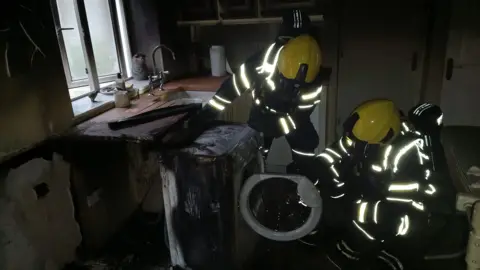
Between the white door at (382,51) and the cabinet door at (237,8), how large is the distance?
784 mm

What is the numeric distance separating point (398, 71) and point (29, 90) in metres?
2.76

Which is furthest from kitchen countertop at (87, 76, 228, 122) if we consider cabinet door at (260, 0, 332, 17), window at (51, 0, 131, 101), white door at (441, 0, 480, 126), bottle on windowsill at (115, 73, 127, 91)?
white door at (441, 0, 480, 126)

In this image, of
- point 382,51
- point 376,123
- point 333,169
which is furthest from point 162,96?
point 382,51

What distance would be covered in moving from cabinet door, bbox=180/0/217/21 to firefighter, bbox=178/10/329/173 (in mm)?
989

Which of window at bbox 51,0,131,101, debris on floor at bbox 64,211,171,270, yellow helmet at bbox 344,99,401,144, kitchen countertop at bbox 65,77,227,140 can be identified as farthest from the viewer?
window at bbox 51,0,131,101

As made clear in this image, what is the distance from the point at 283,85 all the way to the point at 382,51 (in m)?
1.42

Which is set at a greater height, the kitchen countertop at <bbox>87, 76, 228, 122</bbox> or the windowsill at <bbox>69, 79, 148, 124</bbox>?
the windowsill at <bbox>69, 79, 148, 124</bbox>

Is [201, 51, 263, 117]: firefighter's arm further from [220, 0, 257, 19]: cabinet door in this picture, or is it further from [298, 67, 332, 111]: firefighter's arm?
[220, 0, 257, 19]: cabinet door

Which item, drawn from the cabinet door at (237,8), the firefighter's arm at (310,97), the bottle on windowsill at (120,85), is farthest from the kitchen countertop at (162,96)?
the firefighter's arm at (310,97)

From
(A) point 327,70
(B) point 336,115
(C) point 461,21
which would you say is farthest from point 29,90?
(C) point 461,21

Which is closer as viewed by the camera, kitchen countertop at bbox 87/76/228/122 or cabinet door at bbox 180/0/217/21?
kitchen countertop at bbox 87/76/228/122

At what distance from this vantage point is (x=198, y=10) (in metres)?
3.22

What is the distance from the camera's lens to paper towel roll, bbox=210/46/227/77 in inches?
130

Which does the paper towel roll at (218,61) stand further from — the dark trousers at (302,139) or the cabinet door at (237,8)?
the dark trousers at (302,139)
